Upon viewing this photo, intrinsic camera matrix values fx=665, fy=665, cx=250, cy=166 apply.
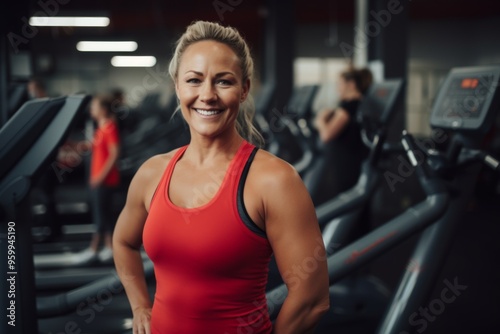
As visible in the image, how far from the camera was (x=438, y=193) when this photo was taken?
2389 mm

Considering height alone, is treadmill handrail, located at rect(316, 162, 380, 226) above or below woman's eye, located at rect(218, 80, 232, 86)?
below

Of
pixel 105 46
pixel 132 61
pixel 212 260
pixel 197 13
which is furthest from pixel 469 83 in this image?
pixel 132 61

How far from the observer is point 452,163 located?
7.79 ft

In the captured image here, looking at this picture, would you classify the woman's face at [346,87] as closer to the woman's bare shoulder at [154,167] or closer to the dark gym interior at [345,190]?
the dark gym interior at [345,190]

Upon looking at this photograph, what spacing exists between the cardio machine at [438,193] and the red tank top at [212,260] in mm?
994

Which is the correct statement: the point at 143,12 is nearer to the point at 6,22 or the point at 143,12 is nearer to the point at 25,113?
the point at 6,22

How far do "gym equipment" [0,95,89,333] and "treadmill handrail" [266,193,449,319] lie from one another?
0.99 meters

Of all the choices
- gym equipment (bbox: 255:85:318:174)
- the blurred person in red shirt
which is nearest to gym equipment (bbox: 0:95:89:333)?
gym equipment (bbox: 255:85:318:174)

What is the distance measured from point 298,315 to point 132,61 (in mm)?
14117

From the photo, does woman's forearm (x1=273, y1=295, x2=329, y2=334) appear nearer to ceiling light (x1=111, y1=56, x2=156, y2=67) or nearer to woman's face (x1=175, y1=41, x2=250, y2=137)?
woman's face (x1=175, y1=41, x2=250, y2=137)

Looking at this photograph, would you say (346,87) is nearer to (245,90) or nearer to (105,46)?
(245,90)

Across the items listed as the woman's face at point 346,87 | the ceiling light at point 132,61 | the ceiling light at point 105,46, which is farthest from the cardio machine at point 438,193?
the ceiling light at point 132,61

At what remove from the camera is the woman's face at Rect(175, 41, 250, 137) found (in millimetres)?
1280

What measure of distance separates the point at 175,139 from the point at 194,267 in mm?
6232
